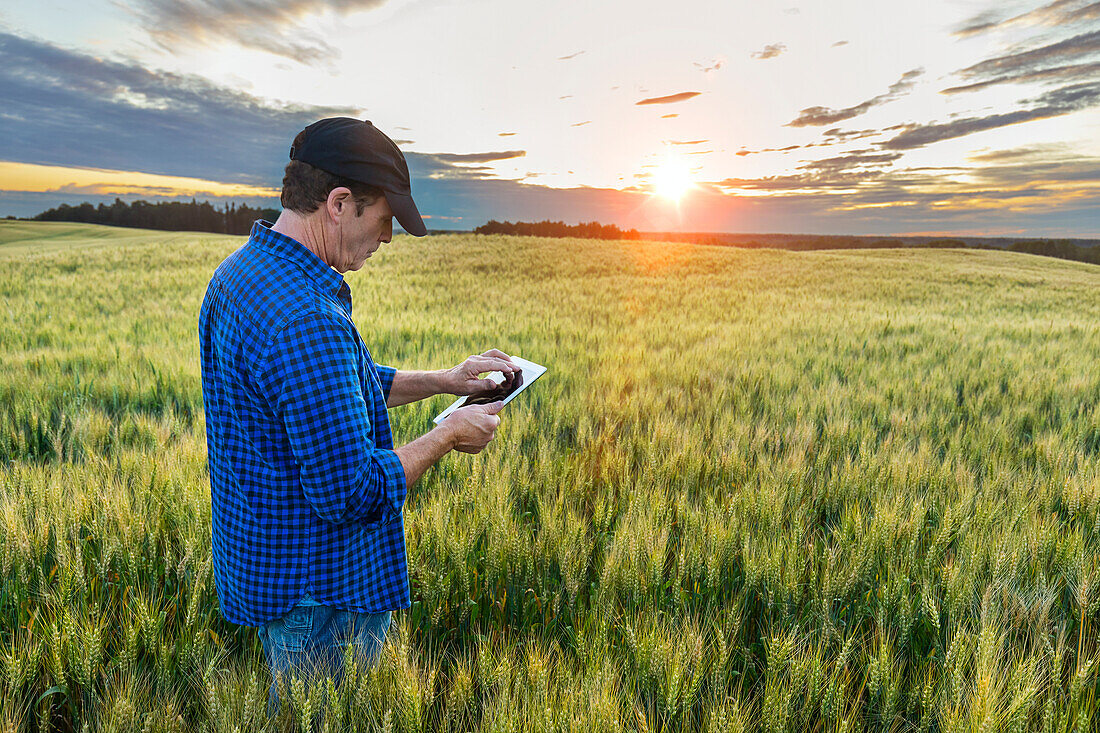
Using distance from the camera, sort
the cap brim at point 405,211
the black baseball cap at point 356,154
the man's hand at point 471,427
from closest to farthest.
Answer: the black baseball cap at point 356,154
the cap brim at point 405,211
the man's hand at point 471,427

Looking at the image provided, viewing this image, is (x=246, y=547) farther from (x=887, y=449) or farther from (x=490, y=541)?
(x=887, y=449)

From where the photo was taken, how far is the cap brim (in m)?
1.57

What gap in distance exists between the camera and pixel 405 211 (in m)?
1.61

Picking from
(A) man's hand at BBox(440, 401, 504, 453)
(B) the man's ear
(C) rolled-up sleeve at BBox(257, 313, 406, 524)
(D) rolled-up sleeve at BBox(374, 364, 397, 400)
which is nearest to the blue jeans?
(C) rolled-up sleeve at BBox(257, 313, 406, 524)

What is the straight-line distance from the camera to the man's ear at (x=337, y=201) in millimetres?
1499

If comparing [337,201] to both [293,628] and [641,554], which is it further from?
[641,554]

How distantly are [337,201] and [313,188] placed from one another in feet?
0.24

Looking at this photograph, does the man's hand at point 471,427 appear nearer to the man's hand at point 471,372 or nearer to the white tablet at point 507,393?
the white tablet at point 507,393

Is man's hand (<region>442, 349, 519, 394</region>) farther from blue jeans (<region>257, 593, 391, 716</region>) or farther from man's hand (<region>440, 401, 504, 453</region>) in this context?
blue jeans (<region>257, 593, 391, 716</region>)

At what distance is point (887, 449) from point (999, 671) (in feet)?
6.63

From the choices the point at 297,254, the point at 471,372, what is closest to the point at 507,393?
the point at 471,372

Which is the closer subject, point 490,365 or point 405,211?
point 405,211

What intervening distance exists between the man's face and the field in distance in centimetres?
112

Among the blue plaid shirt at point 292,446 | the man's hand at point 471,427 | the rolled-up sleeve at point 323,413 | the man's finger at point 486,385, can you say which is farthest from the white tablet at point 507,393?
the rolled-up sleeve at point 323,413
